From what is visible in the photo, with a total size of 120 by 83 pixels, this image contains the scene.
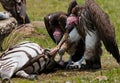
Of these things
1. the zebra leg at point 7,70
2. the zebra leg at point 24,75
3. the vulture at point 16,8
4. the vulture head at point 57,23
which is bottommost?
the vulture at point 16,8

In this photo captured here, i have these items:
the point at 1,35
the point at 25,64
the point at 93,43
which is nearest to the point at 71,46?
the point at 93,43

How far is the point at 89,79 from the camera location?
8.38 meters

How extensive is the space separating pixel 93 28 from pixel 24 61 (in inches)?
52.2

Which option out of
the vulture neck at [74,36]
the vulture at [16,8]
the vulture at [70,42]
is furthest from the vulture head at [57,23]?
the vulture at [16,8]

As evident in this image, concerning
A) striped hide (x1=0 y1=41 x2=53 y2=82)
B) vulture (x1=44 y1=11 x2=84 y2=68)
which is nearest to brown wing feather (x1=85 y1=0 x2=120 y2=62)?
vulture (x1=44 y1=11 x2=84 y2=68)

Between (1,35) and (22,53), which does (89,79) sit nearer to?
(22,53)

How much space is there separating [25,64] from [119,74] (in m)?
1.55

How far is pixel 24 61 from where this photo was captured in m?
8.91

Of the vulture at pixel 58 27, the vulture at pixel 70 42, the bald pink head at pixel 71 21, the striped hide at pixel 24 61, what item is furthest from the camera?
the vulture at pixel 58 27

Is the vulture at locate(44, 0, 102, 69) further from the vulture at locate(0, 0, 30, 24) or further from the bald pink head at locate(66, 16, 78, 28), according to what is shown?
the vulture at locate(0, 0, 30, 24)

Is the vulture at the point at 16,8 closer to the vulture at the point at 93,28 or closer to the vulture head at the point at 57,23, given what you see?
the vulture head at the point at 57,23

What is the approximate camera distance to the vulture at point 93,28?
9.09 metres

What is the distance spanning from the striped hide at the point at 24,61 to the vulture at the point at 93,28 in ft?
2.16

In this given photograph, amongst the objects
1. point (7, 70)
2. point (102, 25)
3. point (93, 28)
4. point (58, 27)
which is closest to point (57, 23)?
point (58, 27)
